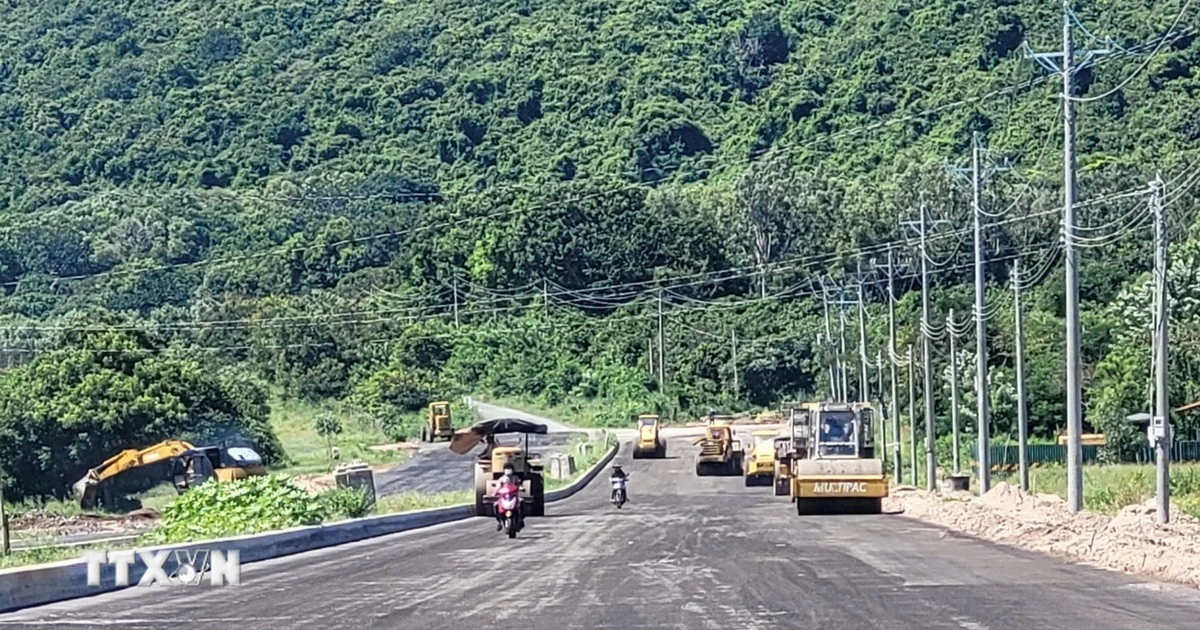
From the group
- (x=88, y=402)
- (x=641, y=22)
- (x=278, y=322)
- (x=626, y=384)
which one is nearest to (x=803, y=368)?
(x=626, y=384)

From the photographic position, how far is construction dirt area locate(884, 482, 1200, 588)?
2247 cm

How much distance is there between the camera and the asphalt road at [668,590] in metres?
17.6

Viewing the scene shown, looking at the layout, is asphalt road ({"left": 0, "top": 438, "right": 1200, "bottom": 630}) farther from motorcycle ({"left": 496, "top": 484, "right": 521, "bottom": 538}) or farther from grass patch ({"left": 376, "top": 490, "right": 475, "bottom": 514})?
grass patch ({"left": 376, "top": 490, "right": 475, "bottom": 514})

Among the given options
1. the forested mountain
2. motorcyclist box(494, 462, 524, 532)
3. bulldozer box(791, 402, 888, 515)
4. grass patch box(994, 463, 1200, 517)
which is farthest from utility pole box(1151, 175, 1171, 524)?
the forested mountain

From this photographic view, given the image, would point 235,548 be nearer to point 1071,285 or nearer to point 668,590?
point 668,590

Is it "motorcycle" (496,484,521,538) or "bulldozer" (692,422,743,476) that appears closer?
"motorcycle" (496,484,521,538)

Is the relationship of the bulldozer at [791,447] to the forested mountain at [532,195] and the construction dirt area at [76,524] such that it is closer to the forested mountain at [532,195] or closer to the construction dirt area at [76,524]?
the construction dirt area at [76,524]

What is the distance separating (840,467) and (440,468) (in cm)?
3761

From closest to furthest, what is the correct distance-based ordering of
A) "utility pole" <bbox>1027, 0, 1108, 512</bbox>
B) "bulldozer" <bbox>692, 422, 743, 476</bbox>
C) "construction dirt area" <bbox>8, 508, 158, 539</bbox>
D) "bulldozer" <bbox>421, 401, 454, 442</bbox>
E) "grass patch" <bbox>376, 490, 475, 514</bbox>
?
"utility pole" <bbox>1027, 0, 1108, 512</bbox>
"grass patch" <bbox>376, 490, 475, 514</bbox>
"construction dirt area" <bbox>8, 508, 158, 539</bbox>
"bulldozer" <bbox>692, 422, 743, 476</bbox>
"bulldozer" <bbox>421, 401, 454, 442</bbox>

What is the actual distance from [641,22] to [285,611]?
168 meters

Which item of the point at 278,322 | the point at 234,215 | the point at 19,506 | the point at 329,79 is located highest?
the point at 329,79

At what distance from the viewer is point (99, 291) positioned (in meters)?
130

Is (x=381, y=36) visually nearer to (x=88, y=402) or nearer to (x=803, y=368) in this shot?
(x=803, y=368)

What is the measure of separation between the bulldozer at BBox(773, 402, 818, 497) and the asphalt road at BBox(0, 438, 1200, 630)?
1638cm
